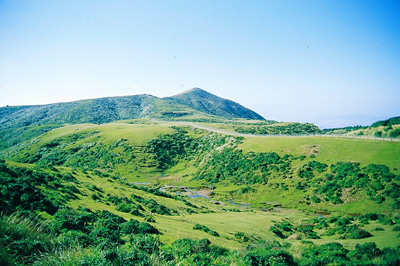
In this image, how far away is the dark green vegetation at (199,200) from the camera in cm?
910

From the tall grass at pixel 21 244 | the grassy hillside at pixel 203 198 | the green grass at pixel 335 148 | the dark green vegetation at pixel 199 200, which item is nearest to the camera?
the tall grass at pixel 21 244

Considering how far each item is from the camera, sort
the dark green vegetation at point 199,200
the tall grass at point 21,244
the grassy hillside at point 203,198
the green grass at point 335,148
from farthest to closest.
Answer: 1. the green grass at point 335,148
2. the grassy hillside at point 203,198
3. the dark green vegetation at point 199,200
4. the tall grass at point 21,244

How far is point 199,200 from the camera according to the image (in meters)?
46.1

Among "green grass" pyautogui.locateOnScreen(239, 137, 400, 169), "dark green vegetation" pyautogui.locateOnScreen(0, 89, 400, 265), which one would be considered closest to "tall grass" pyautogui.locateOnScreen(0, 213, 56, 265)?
"dark green vegetation" pyautogui.locateOnScreen(0, 89, 400, 265)

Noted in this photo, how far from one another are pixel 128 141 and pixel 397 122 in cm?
9271

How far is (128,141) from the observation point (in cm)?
9338

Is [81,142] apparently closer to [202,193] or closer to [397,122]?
[202,193]

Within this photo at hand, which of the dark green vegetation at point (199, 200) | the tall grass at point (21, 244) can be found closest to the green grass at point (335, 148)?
the dark green vegetation at point (199, 200)

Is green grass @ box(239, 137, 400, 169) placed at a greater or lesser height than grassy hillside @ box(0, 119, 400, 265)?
greater

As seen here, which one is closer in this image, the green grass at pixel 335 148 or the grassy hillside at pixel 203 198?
the grassy hillside at pixel 203 198

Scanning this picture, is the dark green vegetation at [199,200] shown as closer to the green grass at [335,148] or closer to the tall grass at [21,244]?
the tall grass at [21,244]

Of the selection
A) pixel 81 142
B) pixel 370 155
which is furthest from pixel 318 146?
pixel 81 142

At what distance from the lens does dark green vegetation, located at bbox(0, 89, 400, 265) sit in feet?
29.9

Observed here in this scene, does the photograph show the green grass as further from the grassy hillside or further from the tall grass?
the tall grass
